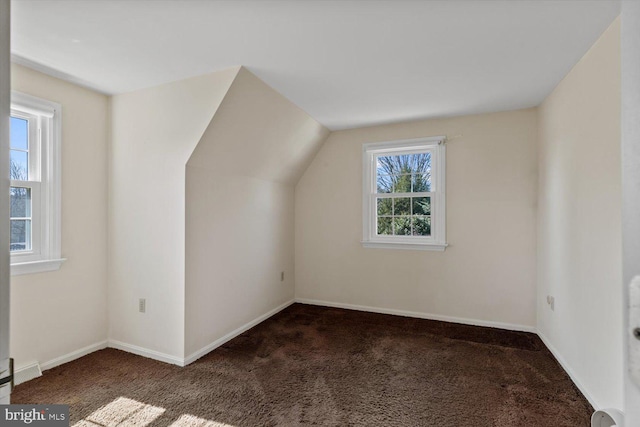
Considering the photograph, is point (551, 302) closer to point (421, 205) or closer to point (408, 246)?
point (408, 246)

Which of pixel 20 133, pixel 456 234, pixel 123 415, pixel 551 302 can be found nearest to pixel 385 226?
pixel 456 234

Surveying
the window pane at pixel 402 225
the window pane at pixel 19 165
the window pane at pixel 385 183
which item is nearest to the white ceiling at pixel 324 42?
the window pane at pixel 19 165

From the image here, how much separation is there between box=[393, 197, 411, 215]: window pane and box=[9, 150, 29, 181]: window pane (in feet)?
11.6

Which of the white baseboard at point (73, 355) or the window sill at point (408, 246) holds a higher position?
the window sill at point (408, 246)

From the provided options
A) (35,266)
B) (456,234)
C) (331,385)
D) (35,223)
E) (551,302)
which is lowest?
(331,385)

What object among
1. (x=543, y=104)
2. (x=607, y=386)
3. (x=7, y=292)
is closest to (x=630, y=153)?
(x=7, y=292)

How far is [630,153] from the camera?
0.45 m

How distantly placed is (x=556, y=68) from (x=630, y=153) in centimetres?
250

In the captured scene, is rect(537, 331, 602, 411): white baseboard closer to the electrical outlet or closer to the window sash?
the electrical outlet

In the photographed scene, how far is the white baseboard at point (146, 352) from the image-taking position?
8.20 ft

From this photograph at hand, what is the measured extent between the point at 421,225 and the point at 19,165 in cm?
382

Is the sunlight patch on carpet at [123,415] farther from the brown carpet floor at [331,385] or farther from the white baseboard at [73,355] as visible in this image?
the white baseboard at [73,355]

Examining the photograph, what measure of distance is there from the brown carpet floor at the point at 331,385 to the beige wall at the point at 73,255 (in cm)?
26

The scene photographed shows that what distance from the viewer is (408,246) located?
3.67 m
